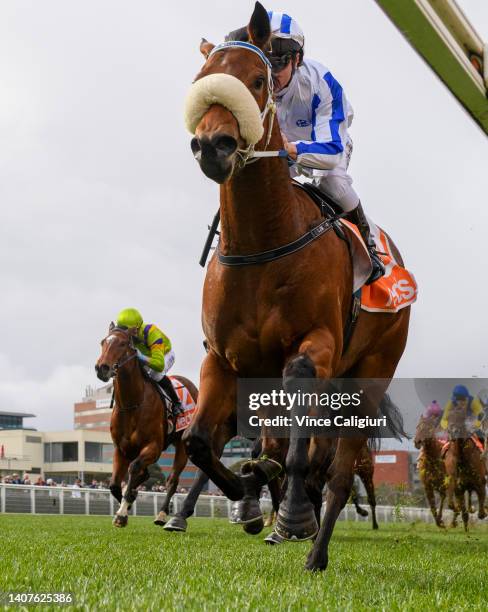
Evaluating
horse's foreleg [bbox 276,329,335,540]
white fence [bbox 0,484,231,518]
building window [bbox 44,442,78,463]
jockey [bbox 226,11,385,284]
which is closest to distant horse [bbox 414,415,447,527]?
white fence [bbox 0,484,231,518]

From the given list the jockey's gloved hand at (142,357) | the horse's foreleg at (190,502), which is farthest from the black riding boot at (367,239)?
the jockey's gloved hand at (142,357)

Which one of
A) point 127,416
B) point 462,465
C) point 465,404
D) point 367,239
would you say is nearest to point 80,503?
point 462,465

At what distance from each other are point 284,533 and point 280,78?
2.54m

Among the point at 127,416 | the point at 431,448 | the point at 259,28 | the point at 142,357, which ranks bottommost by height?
the point at 431,448

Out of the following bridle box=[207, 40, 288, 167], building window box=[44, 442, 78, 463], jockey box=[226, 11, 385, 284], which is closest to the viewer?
bridle box=[207, 40, 288, 167]

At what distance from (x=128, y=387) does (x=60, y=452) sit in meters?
77.4

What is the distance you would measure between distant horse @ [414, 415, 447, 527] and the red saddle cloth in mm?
8023

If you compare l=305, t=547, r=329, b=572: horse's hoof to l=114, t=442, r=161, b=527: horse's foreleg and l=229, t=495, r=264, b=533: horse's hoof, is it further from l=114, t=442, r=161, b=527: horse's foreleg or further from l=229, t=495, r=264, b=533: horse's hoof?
l=114, t=442, r=161, b=527: horse's foreleg

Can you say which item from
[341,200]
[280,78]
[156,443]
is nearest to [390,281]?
[341,200]

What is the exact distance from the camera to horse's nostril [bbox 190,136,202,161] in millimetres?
3732

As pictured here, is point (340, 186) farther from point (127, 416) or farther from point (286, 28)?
point (127, 416)

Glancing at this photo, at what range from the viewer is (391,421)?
715 centimetres

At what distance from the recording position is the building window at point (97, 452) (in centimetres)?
8481

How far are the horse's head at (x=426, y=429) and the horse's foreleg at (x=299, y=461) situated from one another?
10220 mm
